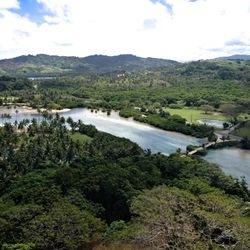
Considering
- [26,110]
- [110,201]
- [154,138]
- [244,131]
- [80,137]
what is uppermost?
[110,201]

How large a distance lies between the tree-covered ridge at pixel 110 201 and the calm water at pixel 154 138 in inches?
526

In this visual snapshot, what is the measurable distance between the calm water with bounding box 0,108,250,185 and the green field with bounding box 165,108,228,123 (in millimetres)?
17696

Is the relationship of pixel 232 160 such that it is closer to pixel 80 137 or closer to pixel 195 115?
pixel 80 137

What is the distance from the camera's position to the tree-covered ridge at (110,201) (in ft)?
87.9

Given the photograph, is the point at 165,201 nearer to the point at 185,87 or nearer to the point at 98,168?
the point at 98,168

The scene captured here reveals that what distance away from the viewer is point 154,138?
10775cm

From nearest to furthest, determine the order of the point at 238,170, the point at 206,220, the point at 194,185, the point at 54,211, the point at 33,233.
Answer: the point at 206,220 → the point at 33,233 → the point at 54,211 → the point at 194,185 → the point at 238,170

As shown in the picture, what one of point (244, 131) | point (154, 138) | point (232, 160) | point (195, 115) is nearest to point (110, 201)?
point (232, 160)

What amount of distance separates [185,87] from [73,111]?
66518mm

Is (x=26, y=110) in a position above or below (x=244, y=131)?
below

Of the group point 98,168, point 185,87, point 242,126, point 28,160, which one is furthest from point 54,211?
point 185,87

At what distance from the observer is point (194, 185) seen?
5328cm

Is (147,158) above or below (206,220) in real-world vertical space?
below

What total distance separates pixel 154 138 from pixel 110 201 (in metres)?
60.6
